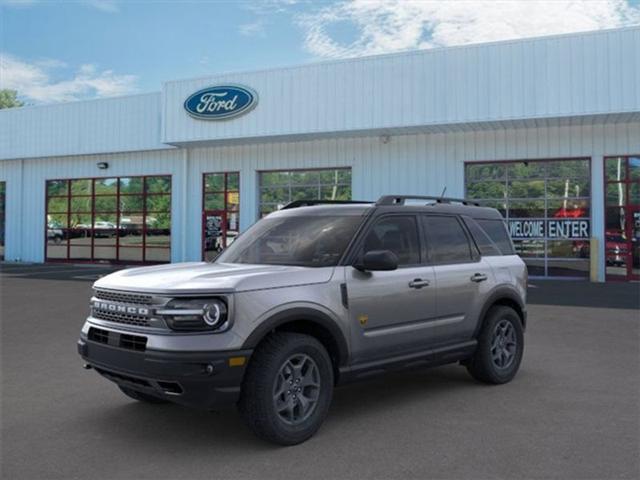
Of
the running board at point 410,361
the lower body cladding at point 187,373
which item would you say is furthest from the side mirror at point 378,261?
the lower body cladding at point 187,373

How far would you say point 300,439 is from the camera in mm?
4512

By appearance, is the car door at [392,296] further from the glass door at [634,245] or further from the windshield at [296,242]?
the glass door at [634,245]

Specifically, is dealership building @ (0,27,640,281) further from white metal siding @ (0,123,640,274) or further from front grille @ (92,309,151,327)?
front grille @ (92,309,151,327)

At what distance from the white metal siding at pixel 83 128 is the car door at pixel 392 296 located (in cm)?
1992

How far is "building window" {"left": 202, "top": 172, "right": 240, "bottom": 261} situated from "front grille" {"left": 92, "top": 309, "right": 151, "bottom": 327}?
1795 centimetres

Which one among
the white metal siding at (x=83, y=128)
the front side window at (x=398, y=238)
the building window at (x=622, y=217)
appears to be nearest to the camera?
the front side window at (x=398, y=238)

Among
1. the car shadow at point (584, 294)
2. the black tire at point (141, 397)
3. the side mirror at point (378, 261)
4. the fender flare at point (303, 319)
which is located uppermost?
the side mirror at point (378, 261)

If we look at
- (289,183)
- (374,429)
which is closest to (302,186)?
(289,183)

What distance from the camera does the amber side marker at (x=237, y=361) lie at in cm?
418

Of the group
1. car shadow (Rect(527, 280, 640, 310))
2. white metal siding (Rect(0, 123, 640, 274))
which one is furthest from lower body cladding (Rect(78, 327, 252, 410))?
white metal siding (Rect(0, 123, 640, 274))

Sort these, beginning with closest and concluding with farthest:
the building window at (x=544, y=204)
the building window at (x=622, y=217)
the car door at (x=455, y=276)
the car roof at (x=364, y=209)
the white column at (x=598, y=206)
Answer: the car roof at (x=364, y=209)
the car door at (x=455, y=276)
the building window at (x=622, y=217)
the white column at (x=598, y=206)
the building window at (x=544, y=204)

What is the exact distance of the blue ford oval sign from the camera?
814 inches

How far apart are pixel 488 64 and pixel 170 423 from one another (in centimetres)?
1521

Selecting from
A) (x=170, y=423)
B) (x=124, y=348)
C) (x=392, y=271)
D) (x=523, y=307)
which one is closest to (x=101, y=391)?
(x=170, y=423)
